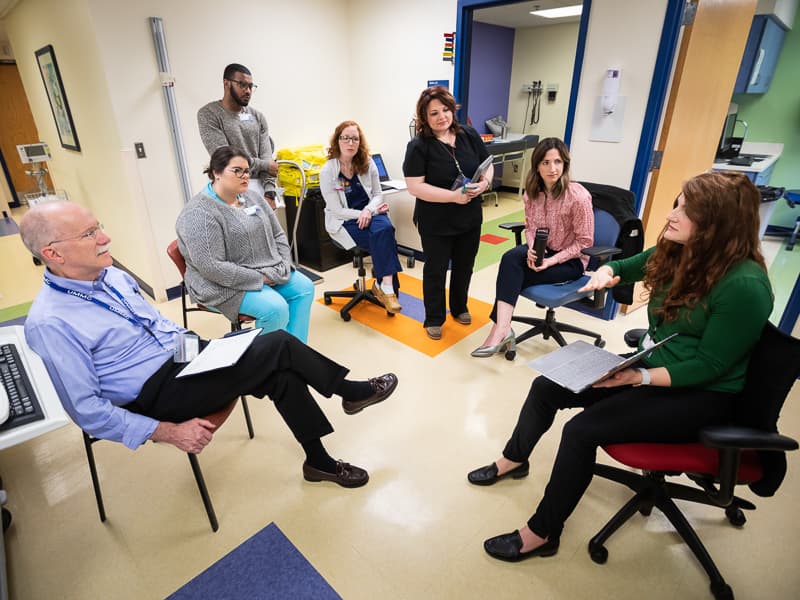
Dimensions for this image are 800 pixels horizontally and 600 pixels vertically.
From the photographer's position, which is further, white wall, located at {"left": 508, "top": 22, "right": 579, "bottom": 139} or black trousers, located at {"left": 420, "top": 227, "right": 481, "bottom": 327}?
white wall, located at {"left": 508, "top": 22, "right": 579, "bottom": 139}

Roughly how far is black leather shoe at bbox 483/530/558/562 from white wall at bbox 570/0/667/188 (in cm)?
228

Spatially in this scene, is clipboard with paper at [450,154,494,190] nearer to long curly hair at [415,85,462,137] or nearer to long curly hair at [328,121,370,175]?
long curly hair at [415,85,462,137]

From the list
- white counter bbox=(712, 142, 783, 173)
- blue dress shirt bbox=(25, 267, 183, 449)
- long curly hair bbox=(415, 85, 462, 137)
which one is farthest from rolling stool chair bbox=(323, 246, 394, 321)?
white counter bbox=(712, 142, 783, 173)

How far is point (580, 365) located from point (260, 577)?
1.29 m

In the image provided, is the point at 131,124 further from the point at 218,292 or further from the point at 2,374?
the point at 2,374

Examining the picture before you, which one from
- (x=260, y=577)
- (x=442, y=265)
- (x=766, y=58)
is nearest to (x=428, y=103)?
(x=442, y=265)

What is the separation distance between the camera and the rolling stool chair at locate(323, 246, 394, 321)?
326 cm

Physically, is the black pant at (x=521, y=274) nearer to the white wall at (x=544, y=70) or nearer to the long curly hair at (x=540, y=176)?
the long curly hair at (x=540, y=176)

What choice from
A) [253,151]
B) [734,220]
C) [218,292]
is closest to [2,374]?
[218,292]

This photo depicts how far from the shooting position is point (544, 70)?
6.61 metres

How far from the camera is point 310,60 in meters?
4.00

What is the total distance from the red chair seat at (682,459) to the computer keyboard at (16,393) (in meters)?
1.64

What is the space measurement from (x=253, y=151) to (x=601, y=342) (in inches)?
108

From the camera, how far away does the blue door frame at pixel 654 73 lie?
2.45m
